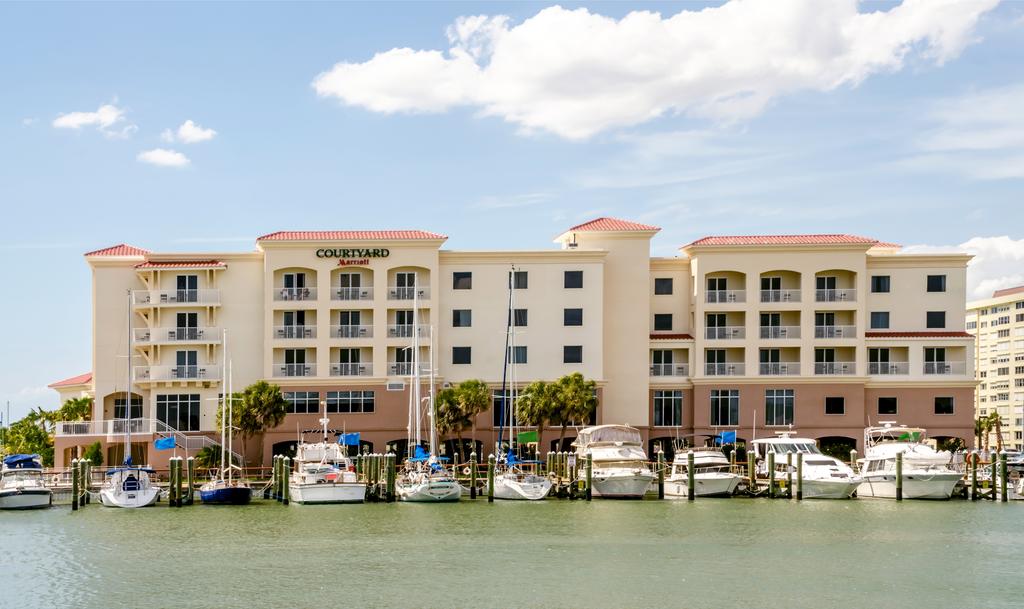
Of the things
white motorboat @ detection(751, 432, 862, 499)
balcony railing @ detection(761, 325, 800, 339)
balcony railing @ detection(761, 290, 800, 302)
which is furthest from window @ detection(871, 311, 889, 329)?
white motorboat @ detection(751, 432, 862, 499)

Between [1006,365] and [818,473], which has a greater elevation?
[1006,365]

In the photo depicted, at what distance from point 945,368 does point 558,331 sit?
28.5 metres

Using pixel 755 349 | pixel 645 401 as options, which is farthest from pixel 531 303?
pixel 755 349

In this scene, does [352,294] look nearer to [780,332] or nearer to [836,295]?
[780,332]

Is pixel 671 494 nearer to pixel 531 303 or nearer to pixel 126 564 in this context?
pixel 531 303

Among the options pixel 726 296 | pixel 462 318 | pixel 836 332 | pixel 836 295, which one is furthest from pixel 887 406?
A: pixel 462 318

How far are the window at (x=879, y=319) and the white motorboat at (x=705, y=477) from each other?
2569 cm

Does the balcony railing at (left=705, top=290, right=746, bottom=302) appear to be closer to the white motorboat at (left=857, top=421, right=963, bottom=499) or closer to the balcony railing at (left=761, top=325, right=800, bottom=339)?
the balcony railing at (left=761, top=325, right=800, bottom=339)

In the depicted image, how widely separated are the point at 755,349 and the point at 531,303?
54.5 ft

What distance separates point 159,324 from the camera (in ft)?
299

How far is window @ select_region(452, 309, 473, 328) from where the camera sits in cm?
9194

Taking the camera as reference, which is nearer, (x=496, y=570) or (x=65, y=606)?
(x=65, y=606)

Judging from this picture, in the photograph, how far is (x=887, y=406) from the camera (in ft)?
307

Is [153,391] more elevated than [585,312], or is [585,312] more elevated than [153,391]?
[585,312]
